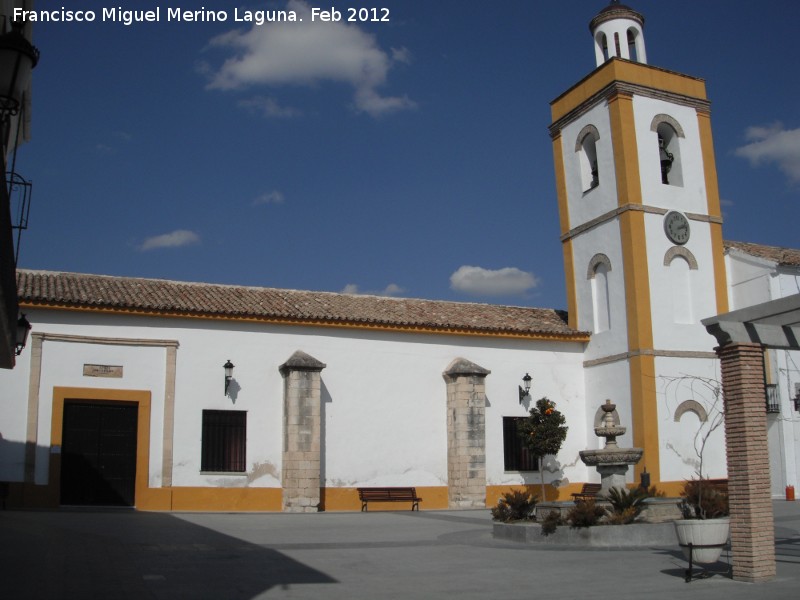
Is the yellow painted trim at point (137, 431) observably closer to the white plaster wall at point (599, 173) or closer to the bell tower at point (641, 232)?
the bell tower at point (641, 232)

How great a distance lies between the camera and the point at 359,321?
852 inches

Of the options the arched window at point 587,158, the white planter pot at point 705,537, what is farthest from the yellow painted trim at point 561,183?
the white planter pot at point 705,537

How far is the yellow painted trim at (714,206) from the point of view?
2370cm

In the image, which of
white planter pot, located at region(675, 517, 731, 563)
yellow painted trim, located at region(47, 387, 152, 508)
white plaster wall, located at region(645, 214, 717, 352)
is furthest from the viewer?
white plaster wall, located at region(645, 214, 717, 352)

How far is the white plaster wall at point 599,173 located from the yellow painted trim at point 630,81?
0.61m

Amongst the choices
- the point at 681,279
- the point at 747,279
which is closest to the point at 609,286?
the point at 681,279

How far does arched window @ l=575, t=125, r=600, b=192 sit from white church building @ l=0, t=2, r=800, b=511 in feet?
0.25

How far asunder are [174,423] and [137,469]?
1.32 m

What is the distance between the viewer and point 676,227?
2327 centimetres

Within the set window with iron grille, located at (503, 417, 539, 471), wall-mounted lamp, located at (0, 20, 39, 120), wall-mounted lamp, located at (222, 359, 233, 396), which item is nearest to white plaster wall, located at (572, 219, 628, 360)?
window with iron grille, located at (503, 417, 539, 471)

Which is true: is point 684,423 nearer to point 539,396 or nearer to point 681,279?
point 539,396

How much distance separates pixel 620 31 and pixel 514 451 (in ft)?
42.2

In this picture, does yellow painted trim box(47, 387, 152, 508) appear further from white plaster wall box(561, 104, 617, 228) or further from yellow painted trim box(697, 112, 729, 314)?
yellow painted trim box(697, 112, 729, 314)

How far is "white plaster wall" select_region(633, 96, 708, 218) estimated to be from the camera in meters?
23.2
